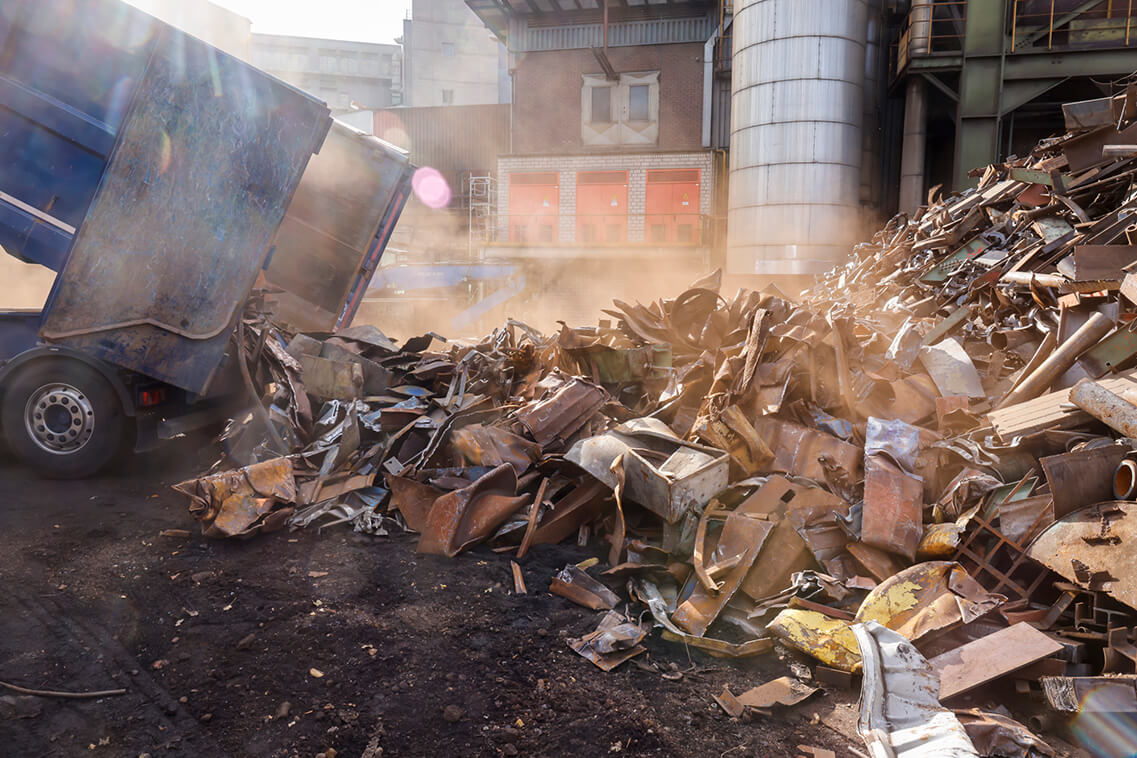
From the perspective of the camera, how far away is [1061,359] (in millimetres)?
4875

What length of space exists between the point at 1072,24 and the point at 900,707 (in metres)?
17.8

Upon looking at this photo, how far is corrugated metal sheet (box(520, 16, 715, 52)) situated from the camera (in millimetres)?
21625

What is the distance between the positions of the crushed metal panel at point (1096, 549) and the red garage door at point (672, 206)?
1868cm

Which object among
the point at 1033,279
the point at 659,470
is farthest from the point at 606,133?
the point at 659,470

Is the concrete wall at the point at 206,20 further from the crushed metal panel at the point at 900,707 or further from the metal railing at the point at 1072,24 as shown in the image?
the crushed metal panel at the point at 900,707

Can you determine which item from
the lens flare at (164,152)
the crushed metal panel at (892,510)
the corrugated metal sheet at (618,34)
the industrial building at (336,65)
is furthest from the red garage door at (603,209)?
the industrial building at (336,65)

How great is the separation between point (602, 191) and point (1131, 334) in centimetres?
1900

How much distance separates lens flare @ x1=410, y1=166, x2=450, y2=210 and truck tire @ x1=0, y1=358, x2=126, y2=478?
77.9ft

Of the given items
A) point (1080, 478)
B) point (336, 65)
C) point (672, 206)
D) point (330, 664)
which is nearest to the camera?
point (330, 664)

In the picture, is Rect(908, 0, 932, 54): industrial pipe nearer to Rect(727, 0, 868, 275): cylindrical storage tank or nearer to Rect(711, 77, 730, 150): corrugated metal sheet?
Rect(727, 0, 868, 275): cylindrical storage tank

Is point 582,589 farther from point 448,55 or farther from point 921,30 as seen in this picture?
point 448,55

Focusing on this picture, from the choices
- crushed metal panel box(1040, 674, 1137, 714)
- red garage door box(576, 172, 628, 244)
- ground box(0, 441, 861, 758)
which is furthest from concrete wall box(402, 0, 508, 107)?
crushed metal panel box(1040, 674, 1137, 714)

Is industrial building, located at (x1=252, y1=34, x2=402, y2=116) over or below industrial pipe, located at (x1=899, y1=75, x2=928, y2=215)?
over

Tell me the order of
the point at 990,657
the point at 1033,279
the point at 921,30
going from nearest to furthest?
1. the point at 990,657
2. the point at 1033,279
3. the point at 921,30
